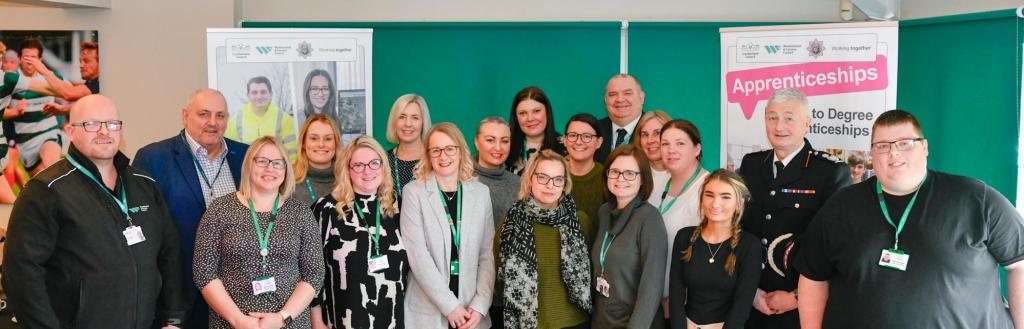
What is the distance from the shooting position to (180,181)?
3945 mm

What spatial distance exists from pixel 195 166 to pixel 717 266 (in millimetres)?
2548

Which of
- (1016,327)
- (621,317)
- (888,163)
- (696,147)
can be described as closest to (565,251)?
(621,317)

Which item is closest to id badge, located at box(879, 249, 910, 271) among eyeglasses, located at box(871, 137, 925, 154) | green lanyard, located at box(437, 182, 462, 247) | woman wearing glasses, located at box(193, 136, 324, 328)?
eyeglasses, located at box(871, 137, 925, 154)

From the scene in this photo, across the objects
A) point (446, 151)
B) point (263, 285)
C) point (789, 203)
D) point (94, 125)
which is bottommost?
point (263, 285)

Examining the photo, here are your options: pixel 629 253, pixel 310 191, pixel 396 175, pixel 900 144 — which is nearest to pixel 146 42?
pixel 310 191

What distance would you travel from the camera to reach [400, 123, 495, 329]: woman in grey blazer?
3670mm

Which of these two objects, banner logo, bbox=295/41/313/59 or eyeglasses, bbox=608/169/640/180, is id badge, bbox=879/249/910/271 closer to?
eyeglasses, bbox=608/169/640/180

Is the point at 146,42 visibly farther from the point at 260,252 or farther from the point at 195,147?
the point at 260,252

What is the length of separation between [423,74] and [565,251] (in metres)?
2.92

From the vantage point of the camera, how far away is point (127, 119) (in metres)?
6.30

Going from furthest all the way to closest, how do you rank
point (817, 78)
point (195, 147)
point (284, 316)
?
point (817, 78)
point (195, 147)
point (284, 316)

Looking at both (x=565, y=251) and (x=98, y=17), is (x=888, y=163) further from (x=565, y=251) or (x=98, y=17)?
(x=98, y=17)

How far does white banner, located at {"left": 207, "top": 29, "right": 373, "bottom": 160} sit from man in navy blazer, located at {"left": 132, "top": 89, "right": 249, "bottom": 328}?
0.99m

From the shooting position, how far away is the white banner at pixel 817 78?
4.23 metres
